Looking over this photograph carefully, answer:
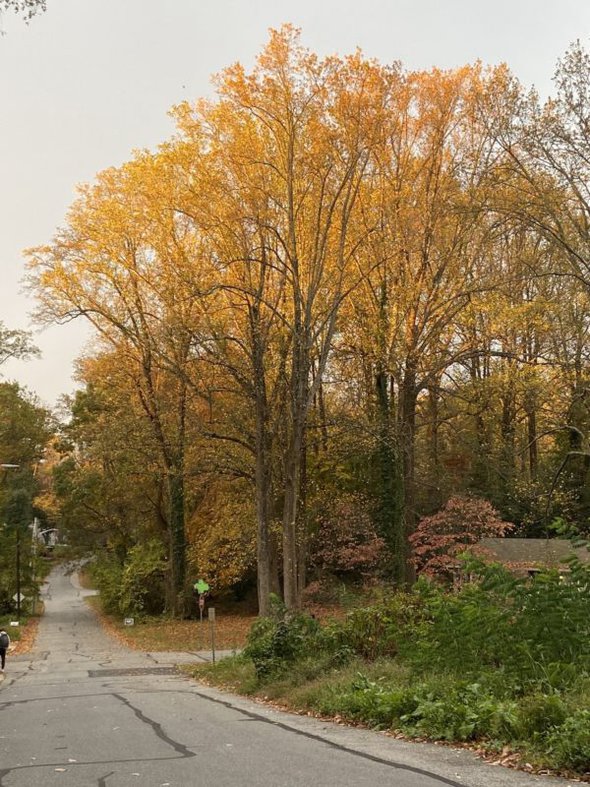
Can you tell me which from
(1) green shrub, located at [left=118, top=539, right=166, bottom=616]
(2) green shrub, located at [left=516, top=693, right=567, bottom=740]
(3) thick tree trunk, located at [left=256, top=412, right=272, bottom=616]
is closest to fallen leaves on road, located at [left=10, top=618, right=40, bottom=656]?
(1) green shrub, located at [left=118, top=539, right=166, bottom=616]

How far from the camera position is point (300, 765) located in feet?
26.1

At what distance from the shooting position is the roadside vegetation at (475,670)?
8.36 metres

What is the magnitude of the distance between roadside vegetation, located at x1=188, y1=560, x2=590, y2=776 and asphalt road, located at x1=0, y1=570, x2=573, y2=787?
0.46 m

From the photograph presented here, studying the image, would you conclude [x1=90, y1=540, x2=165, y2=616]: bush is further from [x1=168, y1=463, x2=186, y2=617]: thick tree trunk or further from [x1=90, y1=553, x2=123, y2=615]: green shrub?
[x1=168, y1=463, x2=186, y2=617]: thick tree trunk

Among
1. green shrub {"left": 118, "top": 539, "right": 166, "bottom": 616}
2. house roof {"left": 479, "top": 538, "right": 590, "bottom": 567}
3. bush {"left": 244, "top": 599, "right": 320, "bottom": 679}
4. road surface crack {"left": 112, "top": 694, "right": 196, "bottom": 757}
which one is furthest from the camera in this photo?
green shrub {"left": 118, "top": 539, "right": 166, "bottom": 616}

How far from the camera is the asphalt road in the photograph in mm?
7285

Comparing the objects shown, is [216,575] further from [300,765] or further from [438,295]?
[300,765]

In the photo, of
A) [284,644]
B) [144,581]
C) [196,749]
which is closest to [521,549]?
[284,644]

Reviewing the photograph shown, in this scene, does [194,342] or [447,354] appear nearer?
[194,342]

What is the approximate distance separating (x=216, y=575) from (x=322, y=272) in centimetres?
2298

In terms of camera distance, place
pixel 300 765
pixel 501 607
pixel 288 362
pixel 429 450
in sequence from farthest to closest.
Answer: pixel 429 450
pixel 288 362
pixel 501 607
pixel 300 765

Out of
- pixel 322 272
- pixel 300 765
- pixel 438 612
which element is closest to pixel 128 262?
pixel 322 272

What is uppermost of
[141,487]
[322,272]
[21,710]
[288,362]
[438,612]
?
[322,272]

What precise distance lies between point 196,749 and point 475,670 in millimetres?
4186
